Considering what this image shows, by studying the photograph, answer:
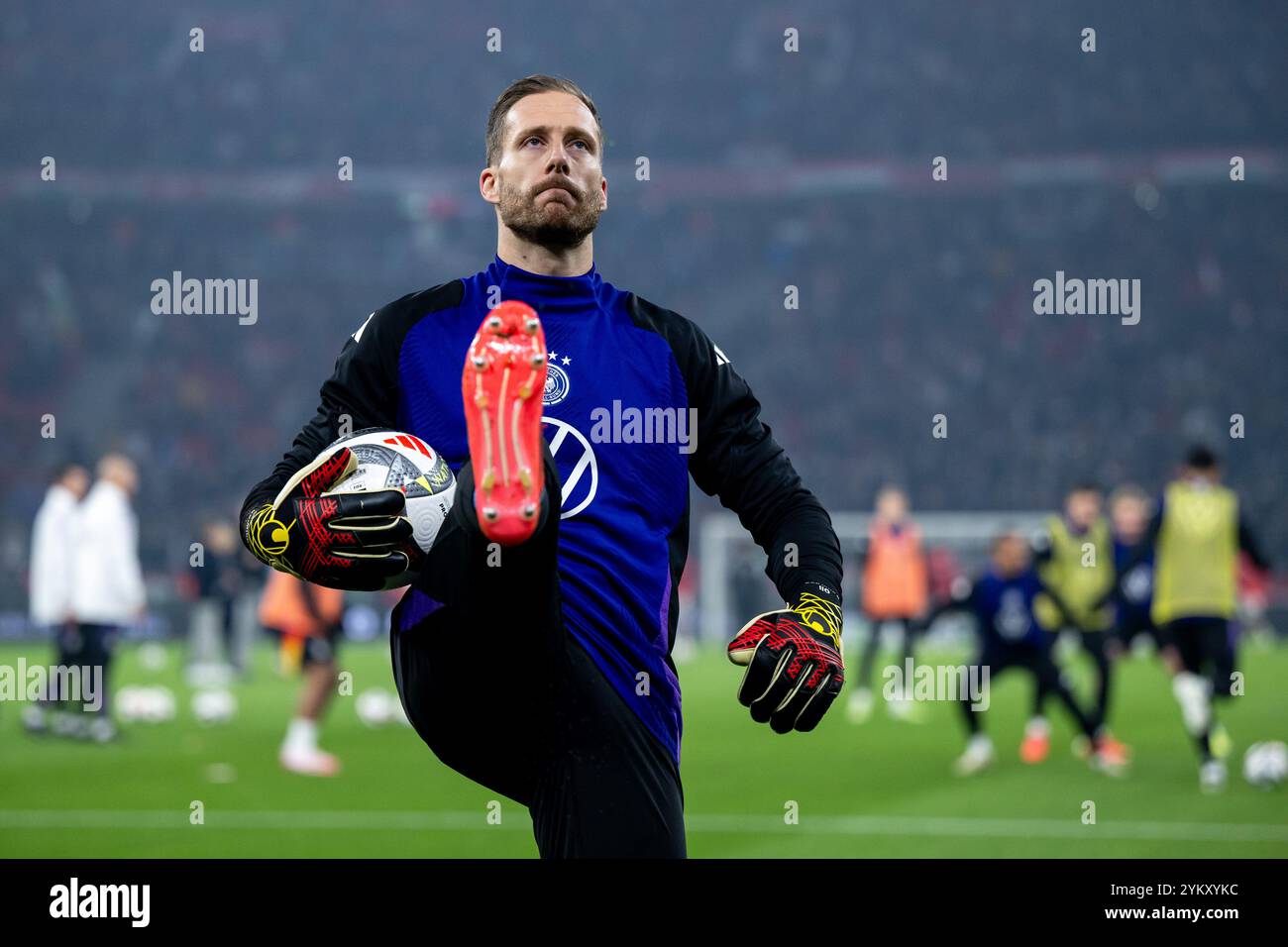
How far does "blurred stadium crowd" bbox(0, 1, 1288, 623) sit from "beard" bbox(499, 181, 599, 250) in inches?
834

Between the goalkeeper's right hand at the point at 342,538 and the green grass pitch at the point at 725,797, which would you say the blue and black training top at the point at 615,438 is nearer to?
the goalkeeper's right hand at the point at 342,538

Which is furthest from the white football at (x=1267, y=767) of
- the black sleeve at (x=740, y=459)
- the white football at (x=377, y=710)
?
the black sleeve at (x=740, y=459)

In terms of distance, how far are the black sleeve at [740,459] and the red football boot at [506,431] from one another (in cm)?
72

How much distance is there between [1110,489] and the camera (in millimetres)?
23719

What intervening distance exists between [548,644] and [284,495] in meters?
0.49

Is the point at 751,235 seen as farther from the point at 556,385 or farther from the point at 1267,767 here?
the point at 556,385

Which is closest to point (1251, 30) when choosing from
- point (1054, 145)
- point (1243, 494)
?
point (1054, 145)

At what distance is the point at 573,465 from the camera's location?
2.72 metres

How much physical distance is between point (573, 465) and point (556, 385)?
16 cm

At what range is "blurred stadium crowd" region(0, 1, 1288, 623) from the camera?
25.1 meters

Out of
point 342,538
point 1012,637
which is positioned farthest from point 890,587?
point 342,538

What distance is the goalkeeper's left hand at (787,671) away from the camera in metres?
2.38

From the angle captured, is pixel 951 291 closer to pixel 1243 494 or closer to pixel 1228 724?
pixel 1243 494

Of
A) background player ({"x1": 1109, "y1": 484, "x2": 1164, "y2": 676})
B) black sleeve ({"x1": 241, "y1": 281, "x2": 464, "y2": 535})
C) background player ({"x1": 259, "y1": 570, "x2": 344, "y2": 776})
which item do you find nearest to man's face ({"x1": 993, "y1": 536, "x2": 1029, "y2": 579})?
background player ({"x1": 1109, "y1": 484, "x2": 1164, "y2": 676})
